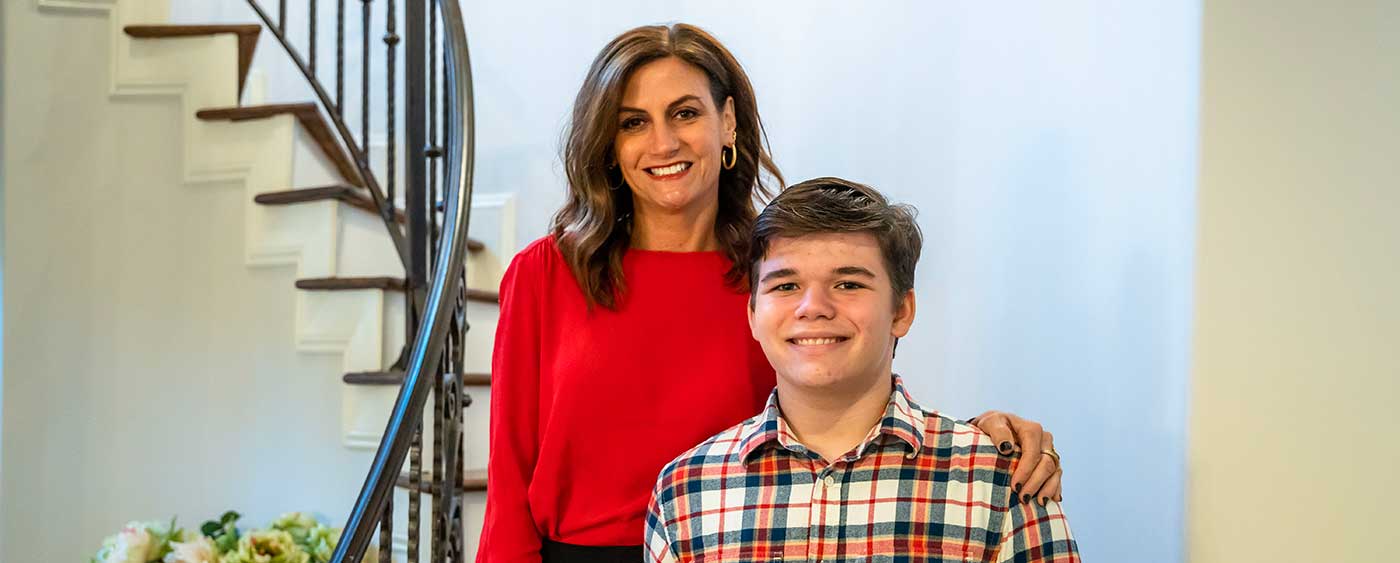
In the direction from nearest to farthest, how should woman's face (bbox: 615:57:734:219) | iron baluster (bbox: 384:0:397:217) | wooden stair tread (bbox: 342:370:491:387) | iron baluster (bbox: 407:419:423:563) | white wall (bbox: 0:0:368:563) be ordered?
woman's face (bbox: 615:57:734:219) < iron baluster (bbox: 407:419:423:563) < wooden stair tread (bbox: 342:370:491:387) < iron baluster (bbox: 384:0:397:217) < white wall (bbox: 0:0:368:563)

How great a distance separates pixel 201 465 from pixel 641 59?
2.11 m

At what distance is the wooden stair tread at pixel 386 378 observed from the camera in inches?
106

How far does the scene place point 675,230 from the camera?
154cm

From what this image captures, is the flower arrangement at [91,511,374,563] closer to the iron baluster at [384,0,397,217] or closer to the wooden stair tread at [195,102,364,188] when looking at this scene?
the iron baluster at [384,0,397,217]

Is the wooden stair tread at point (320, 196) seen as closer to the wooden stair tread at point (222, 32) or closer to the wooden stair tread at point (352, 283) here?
the wooden stair tread at point (352, 283)

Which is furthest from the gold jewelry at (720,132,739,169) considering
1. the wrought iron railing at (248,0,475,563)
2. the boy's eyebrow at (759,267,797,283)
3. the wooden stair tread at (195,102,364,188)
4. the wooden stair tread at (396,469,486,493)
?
the wooden stair tread at (195,102,364,188)

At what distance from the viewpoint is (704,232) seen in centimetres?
155

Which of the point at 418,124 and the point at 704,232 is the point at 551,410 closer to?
the point at 704,232

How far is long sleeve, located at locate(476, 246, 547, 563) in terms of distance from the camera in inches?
56.9

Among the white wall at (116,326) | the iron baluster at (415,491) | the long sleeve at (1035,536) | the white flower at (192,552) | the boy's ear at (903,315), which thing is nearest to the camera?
the long sleeve at (1035,536)

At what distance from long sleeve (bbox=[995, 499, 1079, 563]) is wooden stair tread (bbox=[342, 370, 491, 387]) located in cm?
171

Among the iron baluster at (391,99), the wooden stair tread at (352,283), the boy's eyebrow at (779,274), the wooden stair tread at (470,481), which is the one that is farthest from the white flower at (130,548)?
the boy's eyebrow at (779,274)

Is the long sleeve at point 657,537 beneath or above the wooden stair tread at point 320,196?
beneath

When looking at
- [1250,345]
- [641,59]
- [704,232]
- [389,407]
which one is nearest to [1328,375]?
[1250,345]
